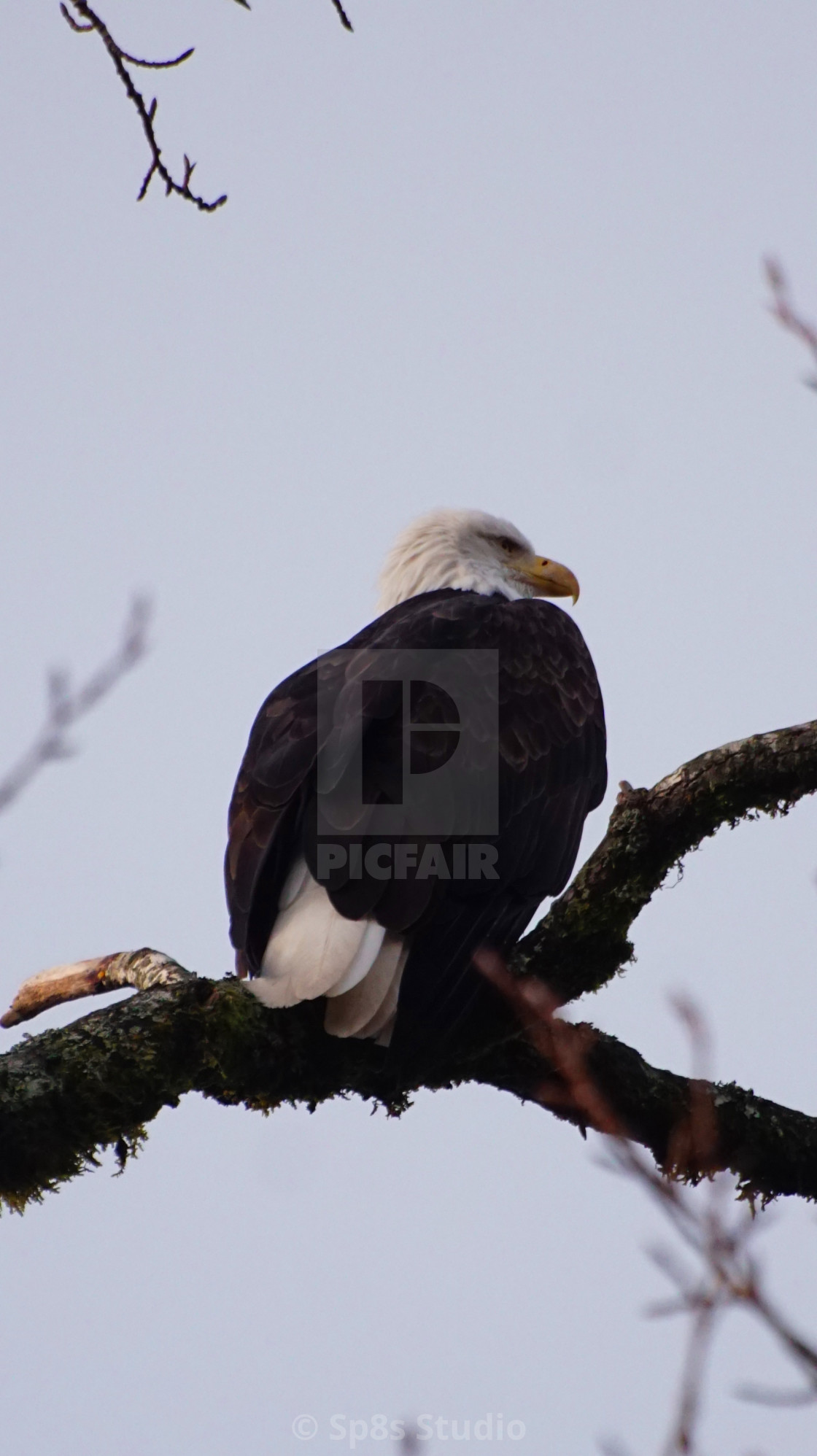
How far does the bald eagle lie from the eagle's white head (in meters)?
0.94

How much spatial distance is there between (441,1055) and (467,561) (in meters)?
2.70

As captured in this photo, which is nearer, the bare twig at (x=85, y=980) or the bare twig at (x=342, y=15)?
the bare twig at (x=342, y=15)

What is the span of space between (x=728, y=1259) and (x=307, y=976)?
2.16 metres

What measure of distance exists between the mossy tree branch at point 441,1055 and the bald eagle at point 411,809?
121 millimetres

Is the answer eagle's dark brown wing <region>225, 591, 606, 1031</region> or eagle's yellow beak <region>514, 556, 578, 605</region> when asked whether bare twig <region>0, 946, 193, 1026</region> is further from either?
eagle's yellow beak <region>514, 556, 578, 605</region>

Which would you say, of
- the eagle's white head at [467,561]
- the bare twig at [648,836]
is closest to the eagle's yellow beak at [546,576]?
the eagle's white head at [467,561]

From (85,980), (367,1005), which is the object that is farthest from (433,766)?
(85,980)

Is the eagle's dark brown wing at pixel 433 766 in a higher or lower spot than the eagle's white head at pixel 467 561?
lower

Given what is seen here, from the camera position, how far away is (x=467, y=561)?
19.5ft

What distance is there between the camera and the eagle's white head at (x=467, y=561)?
19.3ft

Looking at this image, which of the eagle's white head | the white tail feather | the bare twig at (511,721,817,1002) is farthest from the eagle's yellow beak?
the white tail feather

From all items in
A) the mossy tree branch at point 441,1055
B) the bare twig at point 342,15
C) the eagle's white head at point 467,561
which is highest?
the eagle's white head at point 467,561

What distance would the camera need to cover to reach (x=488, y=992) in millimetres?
3756

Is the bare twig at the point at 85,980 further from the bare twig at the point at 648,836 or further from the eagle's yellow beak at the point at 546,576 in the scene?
the eagle's yellow beak at the point at 546,576
